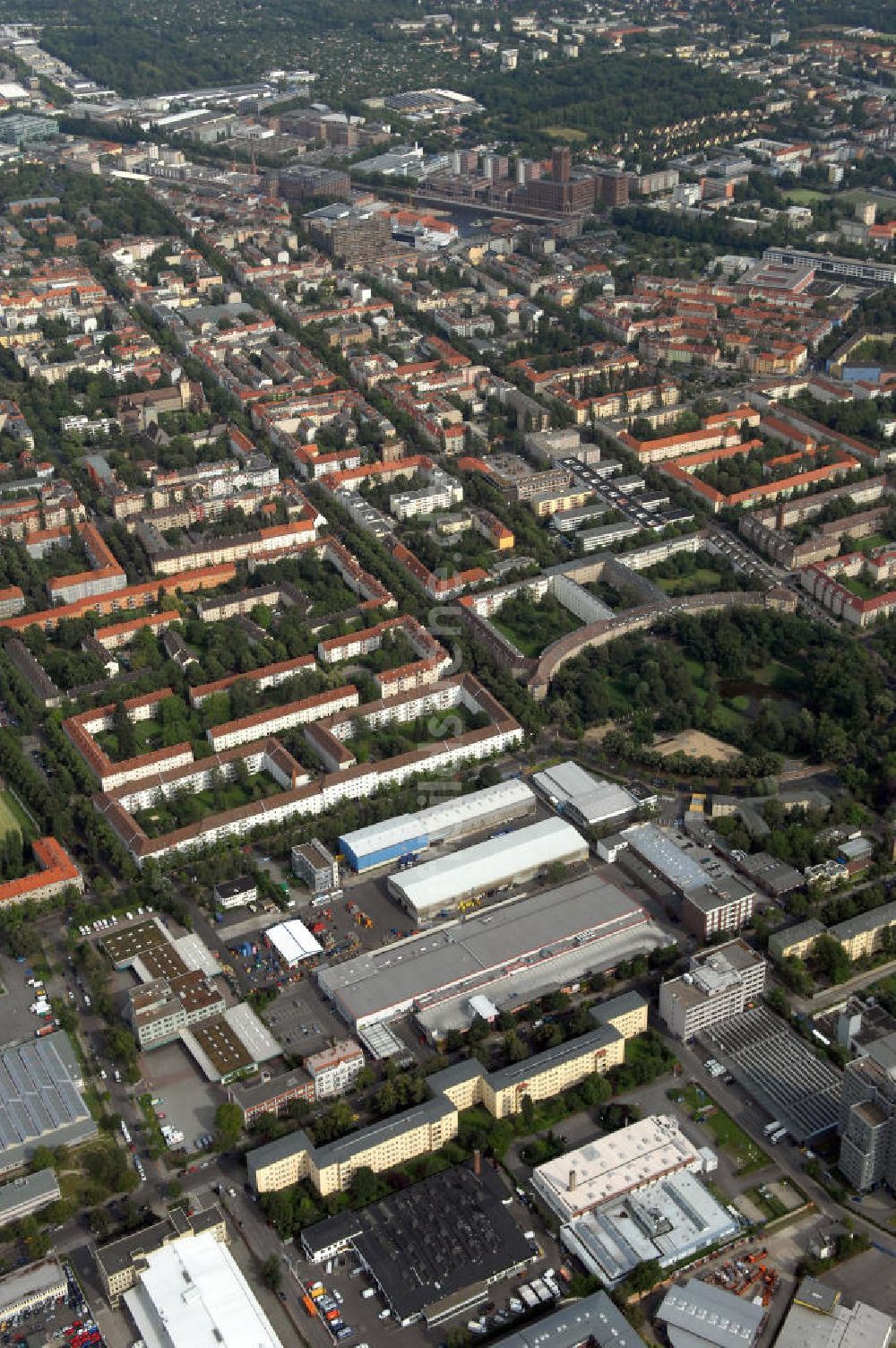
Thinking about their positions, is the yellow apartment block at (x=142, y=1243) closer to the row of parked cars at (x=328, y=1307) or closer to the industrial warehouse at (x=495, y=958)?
the row of parked cars at (x=328, y=1307)

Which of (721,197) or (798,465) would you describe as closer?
(798,465)

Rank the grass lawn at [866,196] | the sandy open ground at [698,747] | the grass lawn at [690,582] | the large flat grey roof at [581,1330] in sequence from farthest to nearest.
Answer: the grass lawn at [866,196] → the grass lawn at [690,582] → the sandy open ground at [698,747] → the large flat grey roof at [581,1330]

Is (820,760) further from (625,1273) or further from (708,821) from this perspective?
(625,1273)

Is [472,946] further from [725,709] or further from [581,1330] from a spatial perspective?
[725,709]

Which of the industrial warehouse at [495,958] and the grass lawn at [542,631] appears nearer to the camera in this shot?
the industrial warehouse at [495,958]

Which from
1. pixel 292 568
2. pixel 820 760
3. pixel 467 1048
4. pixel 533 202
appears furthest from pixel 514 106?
pixel 467 1048

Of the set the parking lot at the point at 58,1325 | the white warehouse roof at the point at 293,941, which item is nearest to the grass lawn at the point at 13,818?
the white warehouse roof at the point at 293,941
